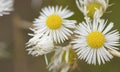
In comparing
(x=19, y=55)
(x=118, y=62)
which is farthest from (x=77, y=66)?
(x=19, y=55)

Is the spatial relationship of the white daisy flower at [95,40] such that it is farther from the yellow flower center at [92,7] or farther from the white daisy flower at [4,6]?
the white daisy flower at [4,6]

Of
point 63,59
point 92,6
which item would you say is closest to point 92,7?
point 92,6

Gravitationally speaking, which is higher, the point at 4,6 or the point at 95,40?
the point at 4,6

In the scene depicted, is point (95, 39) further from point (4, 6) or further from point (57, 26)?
point (4, 6)

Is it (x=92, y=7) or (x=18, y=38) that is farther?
(x=18, y=38)

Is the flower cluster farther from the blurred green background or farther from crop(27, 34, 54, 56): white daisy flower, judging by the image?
the blurred green background

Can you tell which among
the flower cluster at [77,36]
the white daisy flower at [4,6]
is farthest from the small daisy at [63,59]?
the white daisy flower at [4,6]

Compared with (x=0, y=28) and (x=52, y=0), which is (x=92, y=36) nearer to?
(x=52, y=0)

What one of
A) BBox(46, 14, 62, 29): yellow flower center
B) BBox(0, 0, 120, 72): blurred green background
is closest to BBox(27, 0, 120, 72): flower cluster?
BBox(46, 14, 62, 29): yellow flower center
